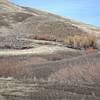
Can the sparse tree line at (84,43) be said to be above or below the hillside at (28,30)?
above

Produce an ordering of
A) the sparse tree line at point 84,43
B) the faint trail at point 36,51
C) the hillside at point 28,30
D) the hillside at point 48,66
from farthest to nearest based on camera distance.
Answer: the hillside at point 28,30 → the sparse tree line at point 84,43 → the faint trail at point 36,51 → the hillside at point 48,66

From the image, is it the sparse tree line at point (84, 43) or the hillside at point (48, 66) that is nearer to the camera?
the hillside at point (48, 66)

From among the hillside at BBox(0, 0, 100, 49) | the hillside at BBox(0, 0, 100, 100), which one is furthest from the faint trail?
the hillside at BBox(0, 0, 100, 49)

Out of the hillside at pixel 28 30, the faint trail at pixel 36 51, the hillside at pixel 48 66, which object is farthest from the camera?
the hillside at pixel 28 30

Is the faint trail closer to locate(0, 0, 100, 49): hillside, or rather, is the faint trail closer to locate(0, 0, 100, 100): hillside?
locate(0, 0, 100, 100): hillside

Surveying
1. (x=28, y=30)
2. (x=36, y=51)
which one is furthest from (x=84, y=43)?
(x=28, y=30)

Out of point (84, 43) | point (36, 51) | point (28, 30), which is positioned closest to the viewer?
point (36, 51)

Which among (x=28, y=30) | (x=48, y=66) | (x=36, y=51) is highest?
(x=48, y=66)

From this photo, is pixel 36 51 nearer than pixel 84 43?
Yes

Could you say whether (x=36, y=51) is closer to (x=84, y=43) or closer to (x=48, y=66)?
(x=84, y=43)

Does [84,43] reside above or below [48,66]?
below

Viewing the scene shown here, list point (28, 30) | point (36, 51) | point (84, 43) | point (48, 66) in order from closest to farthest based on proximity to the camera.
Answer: point (48, 66)
point (36, 51)
point (84, 43)
point (28, 30)

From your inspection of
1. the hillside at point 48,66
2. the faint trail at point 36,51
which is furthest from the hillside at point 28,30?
the faint trail at point 36,51

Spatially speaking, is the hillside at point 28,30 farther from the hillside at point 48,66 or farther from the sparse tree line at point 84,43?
the sparse tree line at point 84,43
